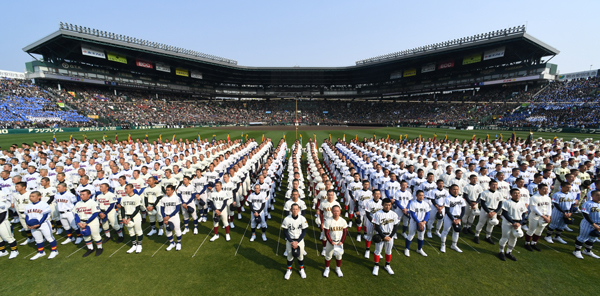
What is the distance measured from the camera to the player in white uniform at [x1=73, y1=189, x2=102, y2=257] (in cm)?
666

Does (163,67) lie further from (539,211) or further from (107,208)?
(539,211)

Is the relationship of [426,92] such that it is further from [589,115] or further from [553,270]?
[553,270]

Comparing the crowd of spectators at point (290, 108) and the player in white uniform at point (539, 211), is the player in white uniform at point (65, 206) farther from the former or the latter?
the crowd of spectators at point (290, 108)

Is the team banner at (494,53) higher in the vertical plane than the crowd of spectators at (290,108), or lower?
higher

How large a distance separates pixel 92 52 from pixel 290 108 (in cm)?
5115

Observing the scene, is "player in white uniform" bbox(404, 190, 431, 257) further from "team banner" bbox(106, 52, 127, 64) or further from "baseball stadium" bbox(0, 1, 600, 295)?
"team banner" bbox(106, 52, 127, 64)

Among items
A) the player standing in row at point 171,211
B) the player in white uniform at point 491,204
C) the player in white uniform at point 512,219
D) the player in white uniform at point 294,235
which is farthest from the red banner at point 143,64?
the player in white uniform at point 512,219

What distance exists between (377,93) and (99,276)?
78.0 meters

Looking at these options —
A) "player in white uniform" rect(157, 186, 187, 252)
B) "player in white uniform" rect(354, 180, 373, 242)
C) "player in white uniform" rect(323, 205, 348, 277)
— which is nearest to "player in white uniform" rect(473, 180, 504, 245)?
"player in white uniform" rect(354, 180, 373, 242)

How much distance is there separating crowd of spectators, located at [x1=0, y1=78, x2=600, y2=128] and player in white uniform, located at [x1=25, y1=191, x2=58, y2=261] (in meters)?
47.7

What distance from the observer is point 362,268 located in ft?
20.9

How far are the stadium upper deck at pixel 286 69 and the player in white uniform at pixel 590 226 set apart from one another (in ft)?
184

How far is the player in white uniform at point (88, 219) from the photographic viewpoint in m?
→ 6.66

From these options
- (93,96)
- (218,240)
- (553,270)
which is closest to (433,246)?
(553,270)
